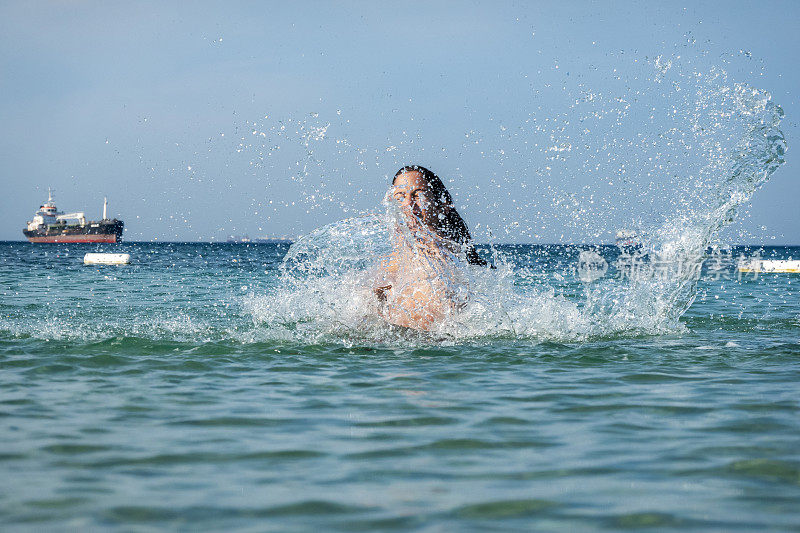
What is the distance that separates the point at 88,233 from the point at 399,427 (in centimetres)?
11257

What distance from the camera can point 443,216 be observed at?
8.73m

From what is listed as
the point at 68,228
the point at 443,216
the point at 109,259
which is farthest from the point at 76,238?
the point at 443,216

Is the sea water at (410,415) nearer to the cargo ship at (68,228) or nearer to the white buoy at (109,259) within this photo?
the white buoy at (109,259)

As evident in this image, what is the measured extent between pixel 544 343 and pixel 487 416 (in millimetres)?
3733

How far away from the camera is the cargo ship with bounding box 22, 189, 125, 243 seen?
107 metres

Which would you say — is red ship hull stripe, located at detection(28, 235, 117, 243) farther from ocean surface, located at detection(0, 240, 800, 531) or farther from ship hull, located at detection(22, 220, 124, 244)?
ocean surface, located at detection(0, 240, 800, 531)

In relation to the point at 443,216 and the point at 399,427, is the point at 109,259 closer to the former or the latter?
the point at 443,216

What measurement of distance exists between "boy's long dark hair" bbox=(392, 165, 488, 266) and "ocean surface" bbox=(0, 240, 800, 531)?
0.71 meters

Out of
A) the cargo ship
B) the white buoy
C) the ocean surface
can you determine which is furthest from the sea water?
the cargo ship

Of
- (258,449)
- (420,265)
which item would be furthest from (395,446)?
(420,265)

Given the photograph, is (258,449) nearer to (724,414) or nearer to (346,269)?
(724,414)

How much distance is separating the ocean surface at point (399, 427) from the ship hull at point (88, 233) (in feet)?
344

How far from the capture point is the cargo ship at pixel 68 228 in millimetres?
107375

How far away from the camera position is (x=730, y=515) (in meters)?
3.29
